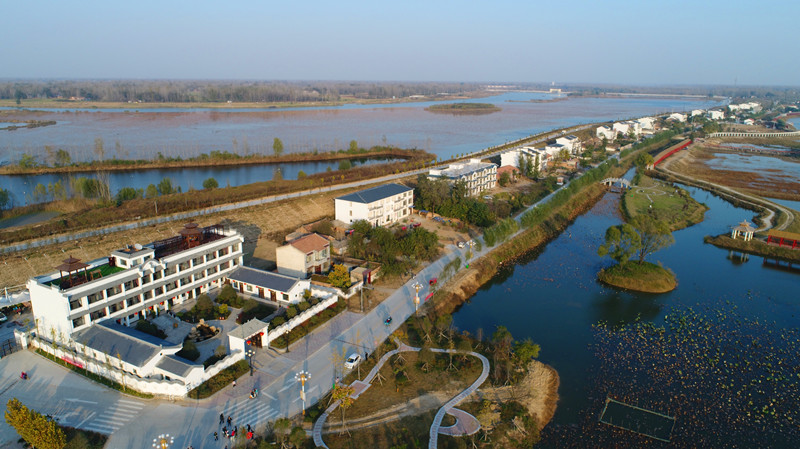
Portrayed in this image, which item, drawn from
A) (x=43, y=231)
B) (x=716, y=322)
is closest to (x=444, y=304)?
(x=716, y=322)

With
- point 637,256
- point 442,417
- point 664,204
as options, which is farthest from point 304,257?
point 664,204

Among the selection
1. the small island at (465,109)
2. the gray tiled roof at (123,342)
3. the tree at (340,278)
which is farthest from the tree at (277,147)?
the small island at (465,109)

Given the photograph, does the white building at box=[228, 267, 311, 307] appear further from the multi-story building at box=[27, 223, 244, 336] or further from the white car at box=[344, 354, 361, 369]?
the white car at box=[344, 354, 361, 369]

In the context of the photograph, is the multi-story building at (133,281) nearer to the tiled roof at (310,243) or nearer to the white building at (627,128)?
the tiled roof at (310,243)

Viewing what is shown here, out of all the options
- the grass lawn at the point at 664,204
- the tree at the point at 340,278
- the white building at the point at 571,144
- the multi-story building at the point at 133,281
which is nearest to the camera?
the multi-story building at the point at 133,281

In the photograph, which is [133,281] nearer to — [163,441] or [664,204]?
[163,441]

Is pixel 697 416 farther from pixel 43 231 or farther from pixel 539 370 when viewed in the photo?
pixel 43 231
